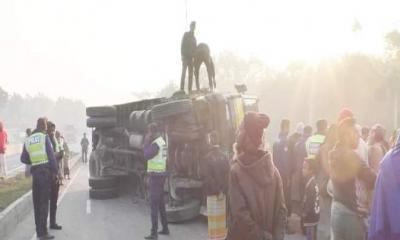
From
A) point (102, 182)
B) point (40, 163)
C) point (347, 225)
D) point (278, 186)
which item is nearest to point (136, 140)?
point (102, 182)

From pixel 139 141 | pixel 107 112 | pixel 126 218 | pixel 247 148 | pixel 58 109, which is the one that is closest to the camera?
pixel 247 148

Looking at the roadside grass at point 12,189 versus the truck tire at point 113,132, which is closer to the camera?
the roadside grass at point 12,189

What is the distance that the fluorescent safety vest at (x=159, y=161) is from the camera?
8.87m

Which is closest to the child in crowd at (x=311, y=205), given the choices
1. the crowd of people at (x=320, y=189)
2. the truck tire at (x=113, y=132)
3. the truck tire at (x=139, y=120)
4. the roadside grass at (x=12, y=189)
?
the crowd of people at (x=320, y=189)

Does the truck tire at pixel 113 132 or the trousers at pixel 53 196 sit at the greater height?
the truck tire at pixel 113 132

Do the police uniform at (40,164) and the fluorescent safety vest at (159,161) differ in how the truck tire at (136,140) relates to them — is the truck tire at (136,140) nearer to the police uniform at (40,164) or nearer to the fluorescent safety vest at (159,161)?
the fluorescent safety vest at (159,161)

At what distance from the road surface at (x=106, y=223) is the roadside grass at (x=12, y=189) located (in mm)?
659

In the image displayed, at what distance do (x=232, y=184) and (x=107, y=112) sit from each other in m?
11.7

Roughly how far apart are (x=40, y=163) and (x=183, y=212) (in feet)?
9.64

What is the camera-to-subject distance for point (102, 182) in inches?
558

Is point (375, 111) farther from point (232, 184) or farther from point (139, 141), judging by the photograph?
point (232, 184)

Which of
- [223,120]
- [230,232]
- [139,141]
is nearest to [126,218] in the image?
[139,141]

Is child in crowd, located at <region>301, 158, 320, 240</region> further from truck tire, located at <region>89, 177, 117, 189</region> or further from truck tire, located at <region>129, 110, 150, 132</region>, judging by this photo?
truck tire, located at <region>89, 177, 117, 189</region>

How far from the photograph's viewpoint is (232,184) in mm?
3836
